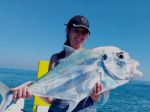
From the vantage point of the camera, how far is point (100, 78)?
136 inches

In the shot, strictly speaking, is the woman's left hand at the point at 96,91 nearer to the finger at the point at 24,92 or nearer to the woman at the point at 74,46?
the woman at the point at 74,46

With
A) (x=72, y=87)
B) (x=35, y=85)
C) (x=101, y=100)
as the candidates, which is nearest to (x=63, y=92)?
(x=72, y=87)

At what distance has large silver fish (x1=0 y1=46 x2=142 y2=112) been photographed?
136 inches

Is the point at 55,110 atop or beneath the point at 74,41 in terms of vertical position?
beneath

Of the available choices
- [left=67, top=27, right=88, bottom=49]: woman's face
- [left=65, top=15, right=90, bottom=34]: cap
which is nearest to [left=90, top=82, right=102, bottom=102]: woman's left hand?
[left=67, top=27, right=88, bottom=49]: woman's face

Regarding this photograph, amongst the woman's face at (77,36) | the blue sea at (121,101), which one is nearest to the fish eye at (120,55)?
the woman's face at (77,36)

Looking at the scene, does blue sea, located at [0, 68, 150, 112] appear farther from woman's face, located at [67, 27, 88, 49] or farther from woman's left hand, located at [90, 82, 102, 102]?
woman's face, located at [67, 27, 88, 49]

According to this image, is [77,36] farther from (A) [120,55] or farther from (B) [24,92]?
(B) [24,92]

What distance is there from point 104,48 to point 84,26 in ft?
1.91

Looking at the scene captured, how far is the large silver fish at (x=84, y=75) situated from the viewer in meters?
3.46

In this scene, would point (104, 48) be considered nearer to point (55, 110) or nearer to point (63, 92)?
point (63, 92)

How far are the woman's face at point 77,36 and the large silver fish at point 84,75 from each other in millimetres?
435

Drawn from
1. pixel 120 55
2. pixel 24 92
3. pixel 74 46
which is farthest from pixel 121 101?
pixel 24 92

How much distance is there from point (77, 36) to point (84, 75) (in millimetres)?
738
